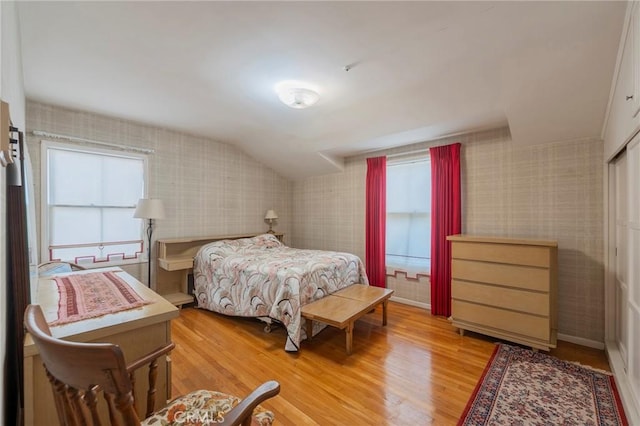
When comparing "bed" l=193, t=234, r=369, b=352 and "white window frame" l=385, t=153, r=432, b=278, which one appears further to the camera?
"white window frame" l=385, t=153, r=432, b=278

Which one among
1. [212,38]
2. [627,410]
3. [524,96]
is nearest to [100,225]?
[212,38]

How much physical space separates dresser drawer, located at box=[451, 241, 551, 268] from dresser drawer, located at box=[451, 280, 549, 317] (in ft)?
0.89

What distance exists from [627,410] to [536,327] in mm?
786

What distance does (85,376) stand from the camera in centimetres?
71

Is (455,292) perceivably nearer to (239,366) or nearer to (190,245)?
(239,366)

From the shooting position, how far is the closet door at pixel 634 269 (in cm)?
171

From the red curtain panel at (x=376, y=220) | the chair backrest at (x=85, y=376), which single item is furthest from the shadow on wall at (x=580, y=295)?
the chair backrest at (x=85, y=376)

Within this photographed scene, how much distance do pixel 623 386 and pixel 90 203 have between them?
522 centimetres

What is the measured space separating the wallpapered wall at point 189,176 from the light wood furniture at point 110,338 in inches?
95.3

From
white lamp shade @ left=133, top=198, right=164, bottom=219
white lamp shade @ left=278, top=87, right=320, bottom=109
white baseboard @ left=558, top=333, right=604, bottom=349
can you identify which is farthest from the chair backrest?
white baseboard @ left=558, top=333, right=604, bottom=349

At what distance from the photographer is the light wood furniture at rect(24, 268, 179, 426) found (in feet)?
3.53

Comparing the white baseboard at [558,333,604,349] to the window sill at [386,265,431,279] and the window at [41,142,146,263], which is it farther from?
the window at [41,142,146,263]

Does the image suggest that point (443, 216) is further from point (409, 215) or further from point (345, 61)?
point (345, 61)

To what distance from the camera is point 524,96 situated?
7.93 feet
